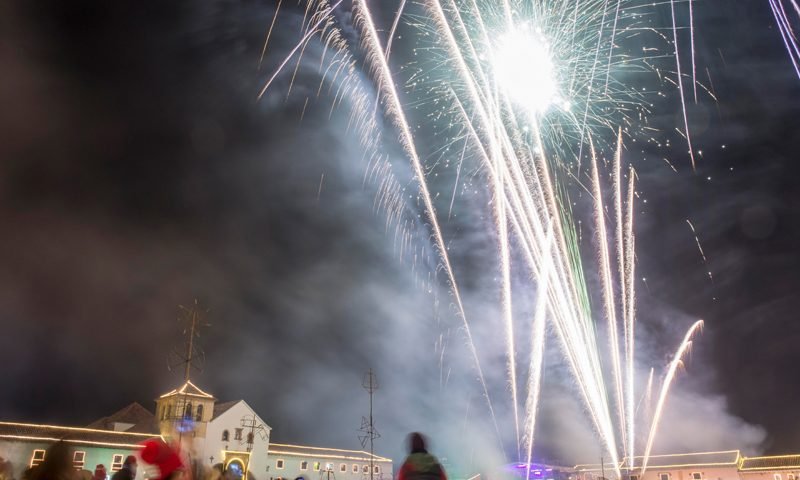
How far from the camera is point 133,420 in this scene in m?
61.0

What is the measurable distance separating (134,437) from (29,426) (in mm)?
8329

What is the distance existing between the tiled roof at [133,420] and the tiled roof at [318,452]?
12220 millimetres

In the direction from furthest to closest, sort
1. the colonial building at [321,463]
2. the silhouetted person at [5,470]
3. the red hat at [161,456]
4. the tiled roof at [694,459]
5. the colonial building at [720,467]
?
the tiled roof at [694,459]
the colonial building at [321,463]
the colonial building at [720,467]
the silhouetted person at [5,470]
the red hat at [161,456]

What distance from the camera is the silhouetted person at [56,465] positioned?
6.20m

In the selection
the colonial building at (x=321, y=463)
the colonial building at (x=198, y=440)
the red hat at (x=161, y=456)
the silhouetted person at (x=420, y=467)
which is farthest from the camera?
the colonial building at (x=321, y=463)

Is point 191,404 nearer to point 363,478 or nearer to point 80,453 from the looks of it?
point 80,453

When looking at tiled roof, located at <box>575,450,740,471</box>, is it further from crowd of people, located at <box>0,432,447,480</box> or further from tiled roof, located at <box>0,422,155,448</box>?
crowd of people, located at <box>0,432,447,480</box>

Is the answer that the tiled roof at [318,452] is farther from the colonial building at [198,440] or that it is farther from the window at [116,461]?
the window at [116,461]

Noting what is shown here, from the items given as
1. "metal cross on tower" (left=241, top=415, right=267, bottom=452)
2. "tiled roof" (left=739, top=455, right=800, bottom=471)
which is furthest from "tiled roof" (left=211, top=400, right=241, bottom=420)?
"tiled roof" (left=739, top=455, right=800, bottom=471)

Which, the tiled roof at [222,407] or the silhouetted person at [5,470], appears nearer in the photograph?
the silhouetted person at [5,470]

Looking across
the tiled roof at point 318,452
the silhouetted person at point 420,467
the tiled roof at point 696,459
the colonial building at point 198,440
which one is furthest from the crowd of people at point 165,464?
the tiled roof at point 696,459

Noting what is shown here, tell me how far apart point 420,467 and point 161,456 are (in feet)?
9.84

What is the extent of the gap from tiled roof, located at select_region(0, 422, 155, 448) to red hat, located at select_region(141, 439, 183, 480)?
41946 millimetres

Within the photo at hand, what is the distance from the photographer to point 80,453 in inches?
1838
